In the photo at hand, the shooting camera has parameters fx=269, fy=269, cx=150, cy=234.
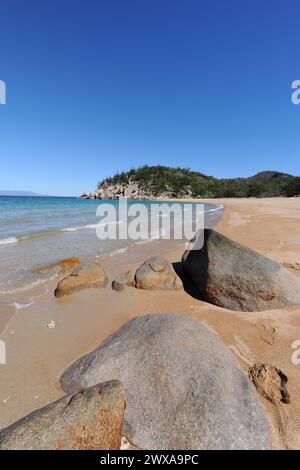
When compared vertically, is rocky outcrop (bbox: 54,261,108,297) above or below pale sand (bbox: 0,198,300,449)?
above

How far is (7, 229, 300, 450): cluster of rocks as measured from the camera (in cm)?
216

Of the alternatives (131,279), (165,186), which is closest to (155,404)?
(131,279)

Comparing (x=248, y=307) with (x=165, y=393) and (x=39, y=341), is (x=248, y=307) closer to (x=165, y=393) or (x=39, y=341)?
(x=165, y=393)

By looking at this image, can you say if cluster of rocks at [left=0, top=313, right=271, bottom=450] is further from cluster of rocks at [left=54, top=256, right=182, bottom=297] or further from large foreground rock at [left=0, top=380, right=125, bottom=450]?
cluster of rocks at [left=54, top=256, right=182, bottom=297]

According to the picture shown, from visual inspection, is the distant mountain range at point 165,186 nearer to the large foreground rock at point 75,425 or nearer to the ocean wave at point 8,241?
the ocean wave at point 8,241

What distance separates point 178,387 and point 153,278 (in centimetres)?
375

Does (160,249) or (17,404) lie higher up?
(160,249)

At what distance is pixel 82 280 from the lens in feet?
21.7

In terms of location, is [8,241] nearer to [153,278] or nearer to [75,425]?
[153,278]

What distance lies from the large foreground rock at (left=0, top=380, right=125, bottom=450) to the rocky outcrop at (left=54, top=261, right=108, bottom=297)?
411 cm

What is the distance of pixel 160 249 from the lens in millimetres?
11336

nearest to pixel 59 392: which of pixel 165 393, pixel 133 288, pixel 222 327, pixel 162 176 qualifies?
pixel 165 393

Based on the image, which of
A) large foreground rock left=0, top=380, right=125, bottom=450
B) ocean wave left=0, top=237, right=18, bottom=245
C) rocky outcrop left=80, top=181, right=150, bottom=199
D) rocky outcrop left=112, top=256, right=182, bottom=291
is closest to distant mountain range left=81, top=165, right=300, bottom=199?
rocky outcrop left=80, top=181, right=150, bottom=199
